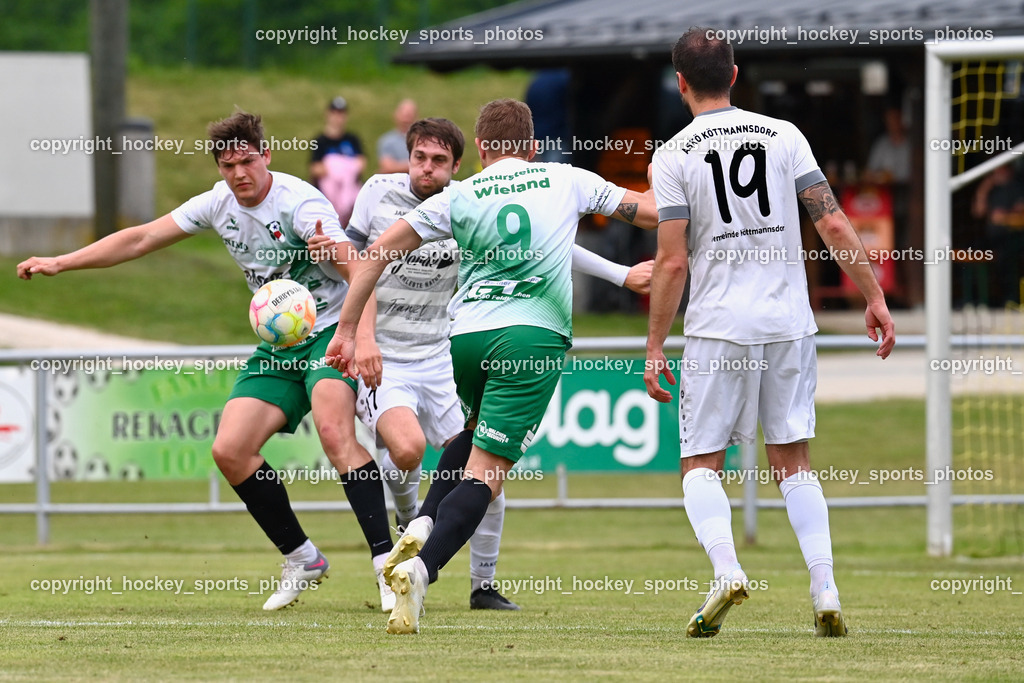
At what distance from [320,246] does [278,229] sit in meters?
0.35

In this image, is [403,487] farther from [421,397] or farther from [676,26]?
[676,26]

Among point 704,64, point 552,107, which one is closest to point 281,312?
point 704,64

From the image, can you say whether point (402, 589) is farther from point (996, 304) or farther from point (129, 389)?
point (996, 304)

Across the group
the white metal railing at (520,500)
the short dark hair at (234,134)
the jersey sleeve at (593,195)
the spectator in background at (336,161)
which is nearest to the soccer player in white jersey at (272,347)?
the short dark hair at (234,134)

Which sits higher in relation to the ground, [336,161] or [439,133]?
[336,161]

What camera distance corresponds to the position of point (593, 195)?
20.9ft

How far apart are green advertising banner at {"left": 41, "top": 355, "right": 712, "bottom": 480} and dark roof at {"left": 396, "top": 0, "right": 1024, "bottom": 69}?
724 cm

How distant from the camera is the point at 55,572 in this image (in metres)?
8.97

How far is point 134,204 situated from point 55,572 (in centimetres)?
1302

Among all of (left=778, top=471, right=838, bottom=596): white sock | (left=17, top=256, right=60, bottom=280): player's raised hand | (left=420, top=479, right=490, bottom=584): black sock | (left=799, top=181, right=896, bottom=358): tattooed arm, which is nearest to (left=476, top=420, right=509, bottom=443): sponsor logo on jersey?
(left=420, top=479, right=490, bottom=584): black sock

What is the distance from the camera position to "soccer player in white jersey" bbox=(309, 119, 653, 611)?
23.0 ft

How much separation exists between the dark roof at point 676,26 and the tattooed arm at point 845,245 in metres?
10.6

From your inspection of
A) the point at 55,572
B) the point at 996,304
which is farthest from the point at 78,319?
the point at 996,304

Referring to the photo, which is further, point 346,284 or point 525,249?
point 346,284
